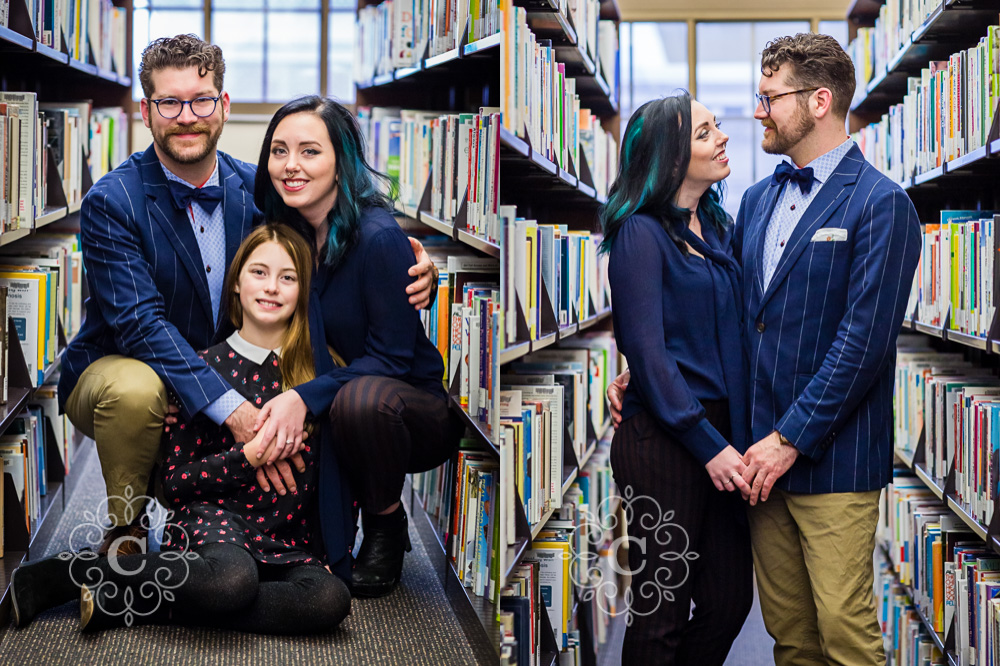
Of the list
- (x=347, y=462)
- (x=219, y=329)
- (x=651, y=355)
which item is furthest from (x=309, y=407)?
(x=651, y=355)

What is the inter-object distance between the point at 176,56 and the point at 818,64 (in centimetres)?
147

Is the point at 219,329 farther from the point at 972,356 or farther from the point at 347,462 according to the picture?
the point at 972,356

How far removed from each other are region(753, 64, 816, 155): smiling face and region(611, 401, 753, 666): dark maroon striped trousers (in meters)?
0.58

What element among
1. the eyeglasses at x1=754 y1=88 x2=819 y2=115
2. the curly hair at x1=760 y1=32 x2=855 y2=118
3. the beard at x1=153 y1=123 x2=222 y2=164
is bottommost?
the beard at x1=153 y1=123 x2=222 y2=164

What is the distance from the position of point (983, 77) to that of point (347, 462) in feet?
6.47

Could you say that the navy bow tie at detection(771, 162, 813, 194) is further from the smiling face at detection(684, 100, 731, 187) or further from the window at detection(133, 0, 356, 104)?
Answer: the window at detection(133, 0, 356, 104)

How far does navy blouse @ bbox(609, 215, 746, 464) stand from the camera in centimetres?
194

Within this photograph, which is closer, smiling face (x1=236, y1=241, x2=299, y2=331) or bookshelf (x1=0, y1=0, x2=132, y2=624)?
smiling face (x1=236, y1=241, x2=299, y2=331)

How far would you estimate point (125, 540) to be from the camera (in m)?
2.24

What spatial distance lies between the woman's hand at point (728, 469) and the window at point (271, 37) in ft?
18.4

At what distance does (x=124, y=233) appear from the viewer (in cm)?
227

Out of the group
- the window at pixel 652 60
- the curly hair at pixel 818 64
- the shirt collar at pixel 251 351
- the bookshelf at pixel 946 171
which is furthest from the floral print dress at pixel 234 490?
the window at pixel 652 60

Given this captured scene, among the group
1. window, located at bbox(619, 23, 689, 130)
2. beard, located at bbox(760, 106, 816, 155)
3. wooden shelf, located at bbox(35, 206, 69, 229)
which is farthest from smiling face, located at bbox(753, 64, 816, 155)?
window, located at bbox(619, 23, 689, 130)

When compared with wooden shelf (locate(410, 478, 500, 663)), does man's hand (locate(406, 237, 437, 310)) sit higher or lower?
higher
